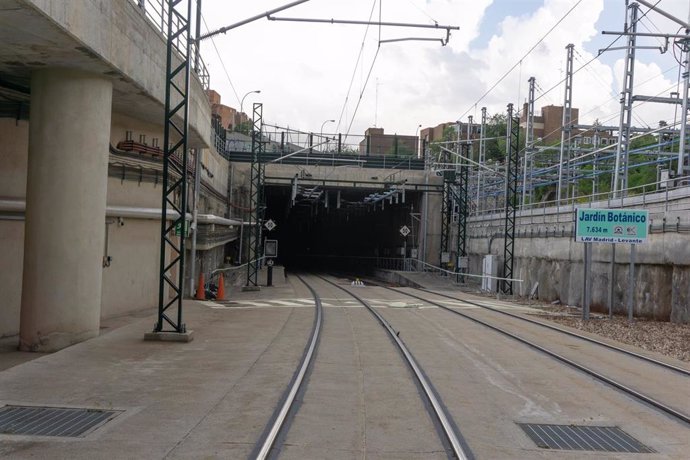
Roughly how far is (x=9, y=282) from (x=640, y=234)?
17.3 meters

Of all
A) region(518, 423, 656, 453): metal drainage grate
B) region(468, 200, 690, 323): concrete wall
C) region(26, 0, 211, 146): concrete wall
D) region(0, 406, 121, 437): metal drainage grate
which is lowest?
region(0, 406, 121, 437): metal drainage grate

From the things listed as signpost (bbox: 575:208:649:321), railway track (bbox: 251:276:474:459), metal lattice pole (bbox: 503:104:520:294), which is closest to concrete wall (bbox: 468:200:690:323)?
metal lattice pole (bbox: 503:104:520:294)

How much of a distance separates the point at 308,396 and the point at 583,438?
3509 millimetres

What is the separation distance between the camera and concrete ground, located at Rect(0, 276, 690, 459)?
725cm

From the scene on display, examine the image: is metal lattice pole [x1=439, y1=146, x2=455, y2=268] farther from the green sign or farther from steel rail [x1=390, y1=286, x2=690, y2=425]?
steel rail [x1=390, y1=286, x2=690, y2=425]

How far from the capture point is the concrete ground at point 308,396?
7.25m

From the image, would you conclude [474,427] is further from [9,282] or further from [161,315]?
[9,282]

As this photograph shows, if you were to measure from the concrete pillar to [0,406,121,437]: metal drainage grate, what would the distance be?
14.2ft

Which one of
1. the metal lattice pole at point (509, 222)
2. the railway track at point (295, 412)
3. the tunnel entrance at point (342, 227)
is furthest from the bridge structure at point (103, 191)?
the tunnel entrance at point (342, 227)

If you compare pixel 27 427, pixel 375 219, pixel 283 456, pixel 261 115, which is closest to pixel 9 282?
pixel 27 427

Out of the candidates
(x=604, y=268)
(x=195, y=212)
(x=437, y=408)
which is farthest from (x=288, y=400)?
(x=604, y=268)

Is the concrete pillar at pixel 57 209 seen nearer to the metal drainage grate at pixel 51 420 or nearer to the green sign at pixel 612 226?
the metal drainage grate at pixel 51 420

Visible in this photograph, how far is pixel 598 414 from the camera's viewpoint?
921 cm

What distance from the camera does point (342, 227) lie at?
86.8 metres
